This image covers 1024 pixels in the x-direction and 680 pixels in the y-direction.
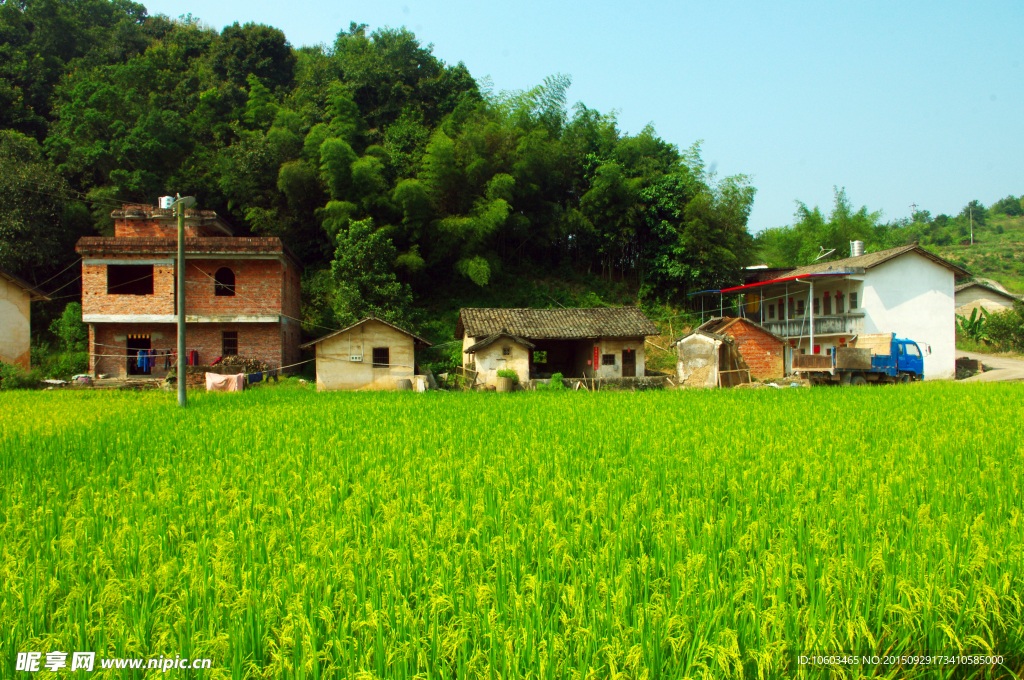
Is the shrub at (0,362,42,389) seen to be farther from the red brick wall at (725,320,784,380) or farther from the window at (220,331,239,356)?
the red brick wall at (725,320,784,380)

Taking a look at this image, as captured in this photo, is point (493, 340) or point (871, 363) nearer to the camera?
point (871, 363)

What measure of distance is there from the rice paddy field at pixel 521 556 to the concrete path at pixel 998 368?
20.2 metres

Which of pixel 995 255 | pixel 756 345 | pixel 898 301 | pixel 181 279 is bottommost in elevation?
pixel 756 345

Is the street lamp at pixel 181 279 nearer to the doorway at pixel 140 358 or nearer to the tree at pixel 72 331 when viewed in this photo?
the doorway at pixel 140 358

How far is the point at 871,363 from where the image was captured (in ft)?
65.5

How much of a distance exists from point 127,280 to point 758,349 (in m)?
26.5

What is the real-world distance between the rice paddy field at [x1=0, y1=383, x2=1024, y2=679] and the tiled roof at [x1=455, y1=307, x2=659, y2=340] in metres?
15.8

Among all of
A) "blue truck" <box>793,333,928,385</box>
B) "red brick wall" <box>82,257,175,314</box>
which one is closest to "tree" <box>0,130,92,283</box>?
"red brick wall" <box>82,257,175,314</box>

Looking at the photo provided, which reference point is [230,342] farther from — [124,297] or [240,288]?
[124,297]

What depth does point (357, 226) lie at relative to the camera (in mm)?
23766

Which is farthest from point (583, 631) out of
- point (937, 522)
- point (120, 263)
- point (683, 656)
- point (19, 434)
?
point (120, 263)

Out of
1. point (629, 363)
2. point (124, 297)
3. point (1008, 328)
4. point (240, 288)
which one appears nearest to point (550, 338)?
point (629, 363)

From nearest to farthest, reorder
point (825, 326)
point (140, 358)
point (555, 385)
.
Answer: point (555, 385)
point (140, 358)
point (825, 326)

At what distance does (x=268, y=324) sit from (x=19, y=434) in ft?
49.4
